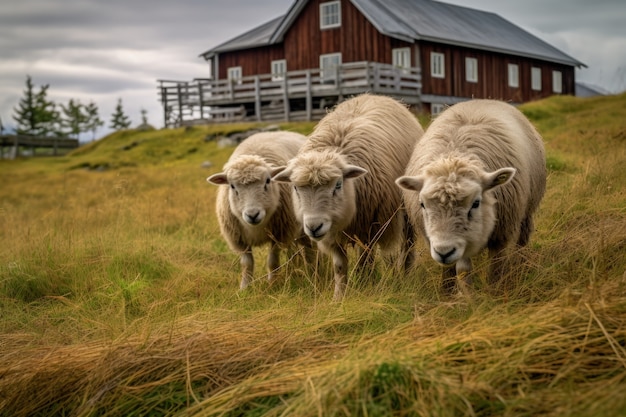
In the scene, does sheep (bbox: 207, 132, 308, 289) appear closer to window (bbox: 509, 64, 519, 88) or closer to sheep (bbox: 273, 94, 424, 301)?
sheep (bbox: 273, 94, 424, 301)

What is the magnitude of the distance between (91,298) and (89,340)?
5.77 feet

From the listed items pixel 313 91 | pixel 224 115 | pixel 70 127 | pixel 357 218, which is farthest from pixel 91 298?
pixel 70 127

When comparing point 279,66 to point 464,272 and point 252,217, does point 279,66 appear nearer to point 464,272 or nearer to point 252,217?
point 252,217

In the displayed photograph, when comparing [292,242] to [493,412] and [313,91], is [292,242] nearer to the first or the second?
[493,412]

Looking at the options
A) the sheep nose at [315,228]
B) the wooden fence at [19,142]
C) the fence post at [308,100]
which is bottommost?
the sheep nose at [315,228]

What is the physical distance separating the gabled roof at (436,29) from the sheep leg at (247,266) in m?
22.7

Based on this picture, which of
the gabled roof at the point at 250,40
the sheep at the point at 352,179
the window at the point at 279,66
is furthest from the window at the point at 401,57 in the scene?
the sheep at the point at 352,179

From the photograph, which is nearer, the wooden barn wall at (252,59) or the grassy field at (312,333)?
the grassy field at (312,333)

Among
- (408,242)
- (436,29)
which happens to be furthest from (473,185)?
(436,29)

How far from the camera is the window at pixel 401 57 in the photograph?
103 ft

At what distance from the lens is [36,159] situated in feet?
119

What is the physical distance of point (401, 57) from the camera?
103 ft

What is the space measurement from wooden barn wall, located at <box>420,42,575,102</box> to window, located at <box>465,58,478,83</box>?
20 centimetres

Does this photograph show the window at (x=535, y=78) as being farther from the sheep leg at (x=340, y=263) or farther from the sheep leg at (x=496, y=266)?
the sheep leg at (x=496, y=266)
